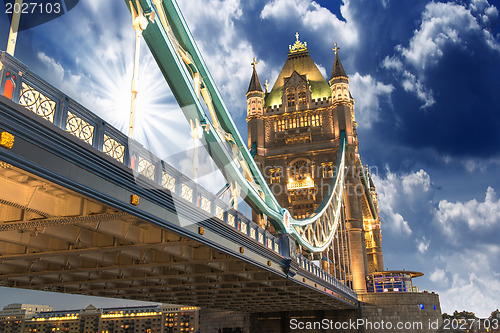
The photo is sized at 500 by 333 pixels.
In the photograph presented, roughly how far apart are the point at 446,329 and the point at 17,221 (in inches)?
418

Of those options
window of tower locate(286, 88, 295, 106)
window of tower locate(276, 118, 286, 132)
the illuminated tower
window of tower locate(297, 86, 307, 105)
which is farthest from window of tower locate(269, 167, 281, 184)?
window of tower locate(297, 86, 307, 105)

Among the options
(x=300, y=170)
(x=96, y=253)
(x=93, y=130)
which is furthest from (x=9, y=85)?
(x=300, y=170)

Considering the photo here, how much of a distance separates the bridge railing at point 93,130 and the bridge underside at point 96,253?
3.79ft

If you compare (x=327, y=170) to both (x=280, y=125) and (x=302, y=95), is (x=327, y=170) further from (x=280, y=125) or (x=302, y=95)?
(x=302, y=95)

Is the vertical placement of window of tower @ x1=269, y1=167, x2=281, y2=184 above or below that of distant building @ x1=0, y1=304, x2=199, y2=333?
above

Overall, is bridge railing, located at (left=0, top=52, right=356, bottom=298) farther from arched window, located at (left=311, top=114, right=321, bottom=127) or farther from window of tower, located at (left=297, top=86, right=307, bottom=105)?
window of tower, located at (left=297, top=86, right=307, bottom=105)

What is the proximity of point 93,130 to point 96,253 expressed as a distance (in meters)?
9.04

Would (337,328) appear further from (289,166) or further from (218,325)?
(289,166)

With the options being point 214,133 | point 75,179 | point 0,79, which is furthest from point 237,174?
point 0,79

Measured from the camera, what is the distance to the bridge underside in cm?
1077

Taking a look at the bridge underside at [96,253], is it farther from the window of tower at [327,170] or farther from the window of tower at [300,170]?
the window of tower at [300,170]

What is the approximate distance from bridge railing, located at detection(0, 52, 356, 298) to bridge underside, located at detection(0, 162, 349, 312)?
116 cm

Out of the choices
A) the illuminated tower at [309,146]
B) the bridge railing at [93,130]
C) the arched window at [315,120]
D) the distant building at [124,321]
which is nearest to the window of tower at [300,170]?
the illuminated tower at [309,146]

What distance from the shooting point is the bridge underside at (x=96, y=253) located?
424 inches
